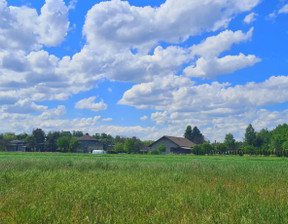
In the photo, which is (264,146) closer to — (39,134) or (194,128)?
(194,128)

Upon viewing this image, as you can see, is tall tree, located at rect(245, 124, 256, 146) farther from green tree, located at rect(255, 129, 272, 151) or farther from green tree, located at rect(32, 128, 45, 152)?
green tree, located at rect(32, 128, 45, 152)

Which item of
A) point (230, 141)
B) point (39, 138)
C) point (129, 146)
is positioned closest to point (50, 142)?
point (39, 138)

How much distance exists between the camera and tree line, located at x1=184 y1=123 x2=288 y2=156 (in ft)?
250

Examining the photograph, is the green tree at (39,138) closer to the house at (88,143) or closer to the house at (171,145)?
the house at (88,143)

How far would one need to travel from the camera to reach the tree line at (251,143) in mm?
76312

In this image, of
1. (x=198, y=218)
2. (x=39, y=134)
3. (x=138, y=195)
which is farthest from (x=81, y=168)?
(x=39, y=134)

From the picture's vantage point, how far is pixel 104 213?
6.40 metres

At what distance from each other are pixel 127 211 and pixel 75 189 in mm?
3099

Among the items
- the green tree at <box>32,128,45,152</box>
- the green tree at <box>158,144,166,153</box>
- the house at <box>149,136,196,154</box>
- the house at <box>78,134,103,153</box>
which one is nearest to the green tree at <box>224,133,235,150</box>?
the house at <box>149,136,196,154</box>

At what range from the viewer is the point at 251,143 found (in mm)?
111562

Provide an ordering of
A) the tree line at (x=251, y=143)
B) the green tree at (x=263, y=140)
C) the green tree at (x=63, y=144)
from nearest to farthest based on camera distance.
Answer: the tree line at (x=251, y=143) < the green tree at (x=63, y=144) < the green tree at (x=263, y=140)

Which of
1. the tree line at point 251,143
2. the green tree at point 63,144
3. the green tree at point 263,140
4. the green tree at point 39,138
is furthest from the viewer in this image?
the green tree at point 39,138

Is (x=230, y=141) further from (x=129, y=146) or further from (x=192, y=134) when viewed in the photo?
(x=129, y=146)

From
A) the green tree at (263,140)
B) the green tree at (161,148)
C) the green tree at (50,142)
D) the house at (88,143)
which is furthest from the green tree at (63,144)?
the green tree at (263,140)
